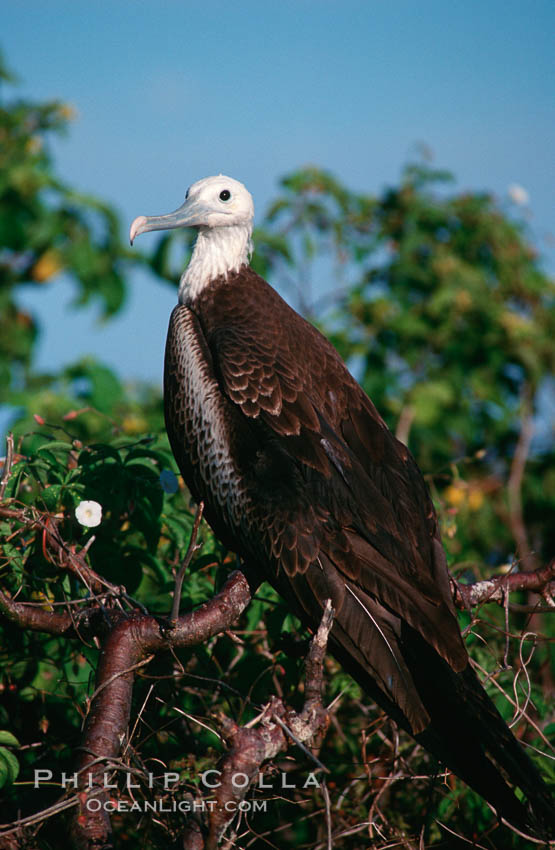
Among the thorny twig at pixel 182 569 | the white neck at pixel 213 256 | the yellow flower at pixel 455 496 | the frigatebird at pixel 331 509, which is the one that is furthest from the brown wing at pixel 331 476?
the yellow flower at pixel 455 496

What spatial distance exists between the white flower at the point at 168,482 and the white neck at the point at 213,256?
91 cm

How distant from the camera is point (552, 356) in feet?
20.9

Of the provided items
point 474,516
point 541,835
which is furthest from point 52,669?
point 474,516

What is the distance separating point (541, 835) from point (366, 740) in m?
0.75

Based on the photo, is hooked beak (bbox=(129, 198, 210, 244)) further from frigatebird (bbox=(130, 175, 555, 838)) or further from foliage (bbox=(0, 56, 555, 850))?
foliage (bbox=(0, 56, 555, 850))

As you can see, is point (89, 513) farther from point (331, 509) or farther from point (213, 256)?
point (213, 256)

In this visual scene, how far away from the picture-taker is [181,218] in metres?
3.98

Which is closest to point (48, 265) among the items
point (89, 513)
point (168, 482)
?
point (168, 482)

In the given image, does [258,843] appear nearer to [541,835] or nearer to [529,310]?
[541,835]

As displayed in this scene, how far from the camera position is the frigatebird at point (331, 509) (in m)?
2.75

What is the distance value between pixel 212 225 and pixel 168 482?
1327 mm

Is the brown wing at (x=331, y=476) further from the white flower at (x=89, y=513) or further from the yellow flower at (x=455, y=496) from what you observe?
the yellow flower at (x=455, y=496)

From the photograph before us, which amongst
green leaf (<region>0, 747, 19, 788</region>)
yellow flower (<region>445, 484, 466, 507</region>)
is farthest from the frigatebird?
yellow flower (<region>445, 484, 466, 507</region>)

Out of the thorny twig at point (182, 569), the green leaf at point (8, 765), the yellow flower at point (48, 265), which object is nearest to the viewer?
the thorny twig at point (182, 569)
